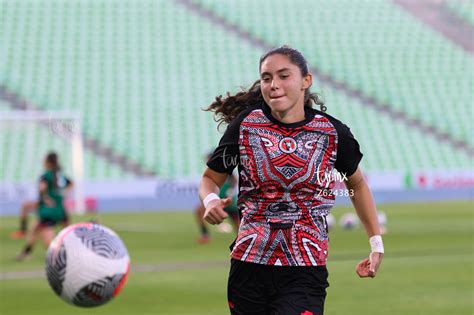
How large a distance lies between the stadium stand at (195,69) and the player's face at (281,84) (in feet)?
102

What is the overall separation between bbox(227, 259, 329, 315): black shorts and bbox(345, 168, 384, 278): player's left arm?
0.40 m

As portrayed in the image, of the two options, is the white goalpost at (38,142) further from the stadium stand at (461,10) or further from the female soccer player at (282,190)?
the female soccer player at (282,190)

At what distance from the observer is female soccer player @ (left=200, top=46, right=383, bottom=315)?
5.86 metres

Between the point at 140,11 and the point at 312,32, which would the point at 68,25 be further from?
the point at 312,32

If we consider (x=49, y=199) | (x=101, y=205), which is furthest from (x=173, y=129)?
(x=49, y=199)

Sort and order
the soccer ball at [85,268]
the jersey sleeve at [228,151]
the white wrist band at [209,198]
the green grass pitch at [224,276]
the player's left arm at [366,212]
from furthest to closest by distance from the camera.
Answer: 1. the green grass pitch at [224,276]
2. the soccer ball at [85,268]
3. the player's left arm at [366,212]
4. the jersey sleeve at [228,151]
5. the white wrist band at [209,198]

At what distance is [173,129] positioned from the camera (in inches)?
1547

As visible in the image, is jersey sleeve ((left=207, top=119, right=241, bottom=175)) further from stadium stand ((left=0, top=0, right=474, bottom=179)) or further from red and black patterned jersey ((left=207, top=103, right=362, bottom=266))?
stadium stand ((left=0, top=0, right=474, bottom=179))

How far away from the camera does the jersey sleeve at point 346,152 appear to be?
6.05m

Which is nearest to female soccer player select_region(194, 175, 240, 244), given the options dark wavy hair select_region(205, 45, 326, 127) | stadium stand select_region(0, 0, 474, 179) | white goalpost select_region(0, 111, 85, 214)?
dark wavy hair select_region(205, 45, 326, 127)

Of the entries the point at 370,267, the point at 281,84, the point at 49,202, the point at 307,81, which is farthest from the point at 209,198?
the point at 49,202

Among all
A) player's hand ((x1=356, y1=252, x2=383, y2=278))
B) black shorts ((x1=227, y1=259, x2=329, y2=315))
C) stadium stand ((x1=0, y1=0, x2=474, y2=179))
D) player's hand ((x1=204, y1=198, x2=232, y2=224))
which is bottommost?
black shorts ((x1=227, y1=259, x2=329, y2=315))

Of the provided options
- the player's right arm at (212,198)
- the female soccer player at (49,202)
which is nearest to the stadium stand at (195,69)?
the female soccer player at (49,202)

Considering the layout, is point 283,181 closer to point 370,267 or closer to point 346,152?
point 346,152
